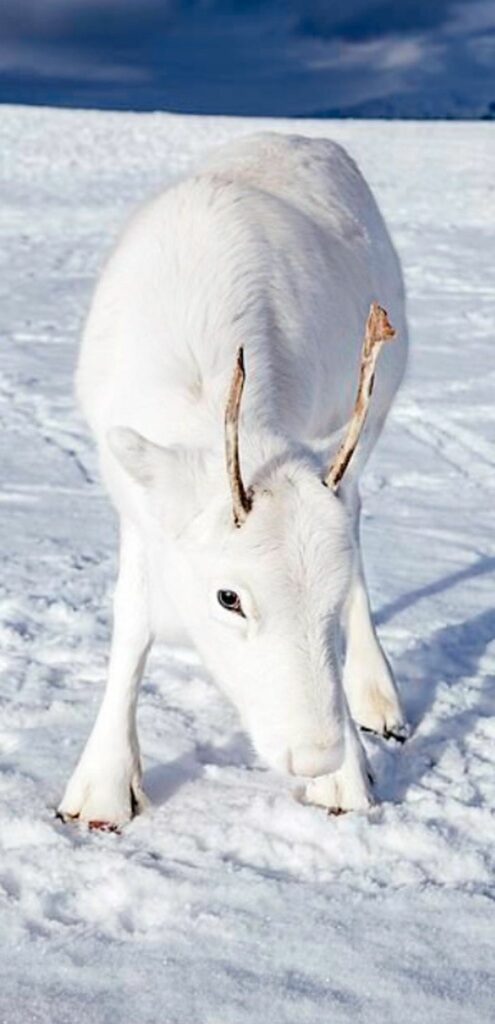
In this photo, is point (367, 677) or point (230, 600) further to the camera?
point (367, 677)

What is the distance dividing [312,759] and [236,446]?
632 millimetres

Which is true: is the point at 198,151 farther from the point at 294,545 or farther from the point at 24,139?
the point at 294,545

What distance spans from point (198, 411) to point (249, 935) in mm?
1175

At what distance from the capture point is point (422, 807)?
3.68 meters

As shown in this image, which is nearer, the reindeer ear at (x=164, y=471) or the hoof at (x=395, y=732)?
the reindeer ear at (x=164, y=471)

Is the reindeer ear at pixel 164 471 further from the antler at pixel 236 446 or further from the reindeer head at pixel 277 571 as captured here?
the antler at pixel 236 446

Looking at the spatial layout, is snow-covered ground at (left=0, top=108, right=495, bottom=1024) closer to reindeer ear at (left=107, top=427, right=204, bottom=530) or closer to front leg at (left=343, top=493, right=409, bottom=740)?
front leg at (left=343, top=493, right=409, bottom=740)

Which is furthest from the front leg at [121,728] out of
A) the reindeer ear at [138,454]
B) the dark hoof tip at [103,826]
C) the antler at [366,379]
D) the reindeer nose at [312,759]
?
the reindeer nose at [312,759]

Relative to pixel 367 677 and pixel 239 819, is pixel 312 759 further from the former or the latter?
pixel 367 677

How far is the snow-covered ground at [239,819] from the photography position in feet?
9.46

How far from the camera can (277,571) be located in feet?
9.04

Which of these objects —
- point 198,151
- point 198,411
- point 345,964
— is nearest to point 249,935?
point 345,964

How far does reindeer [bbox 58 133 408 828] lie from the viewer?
9.14 ft

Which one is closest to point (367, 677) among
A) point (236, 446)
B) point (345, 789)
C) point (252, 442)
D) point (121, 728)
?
point (345, 789)
